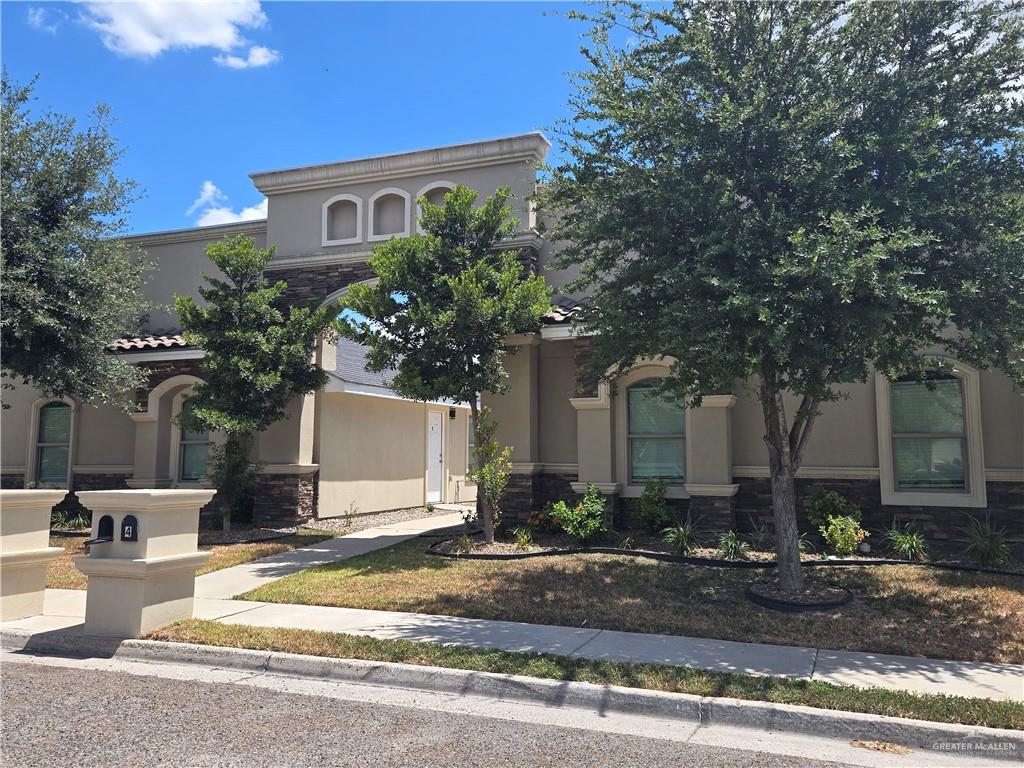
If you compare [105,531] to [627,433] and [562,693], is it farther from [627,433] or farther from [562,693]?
[627,433]

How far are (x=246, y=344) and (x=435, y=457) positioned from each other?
27.9 feet

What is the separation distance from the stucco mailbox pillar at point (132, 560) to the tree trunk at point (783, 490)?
6236mm

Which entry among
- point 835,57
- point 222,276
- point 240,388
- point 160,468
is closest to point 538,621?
point 835,57

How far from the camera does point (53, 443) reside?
56.2 ft

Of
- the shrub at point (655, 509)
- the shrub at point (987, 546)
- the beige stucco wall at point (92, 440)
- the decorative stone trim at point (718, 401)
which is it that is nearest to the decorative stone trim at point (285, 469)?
the beige stucco wall at point (92, 440)

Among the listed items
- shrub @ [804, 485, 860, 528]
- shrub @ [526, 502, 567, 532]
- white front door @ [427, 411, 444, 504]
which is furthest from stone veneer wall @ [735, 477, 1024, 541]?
white front door @ [427, 411, 444, 504]

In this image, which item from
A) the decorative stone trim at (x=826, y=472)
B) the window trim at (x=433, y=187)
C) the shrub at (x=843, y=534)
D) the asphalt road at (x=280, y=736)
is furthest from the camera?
the window trim at (x=433, y=187)

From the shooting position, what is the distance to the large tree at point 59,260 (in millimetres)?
12352

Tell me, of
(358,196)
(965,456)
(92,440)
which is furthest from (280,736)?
(92,440)

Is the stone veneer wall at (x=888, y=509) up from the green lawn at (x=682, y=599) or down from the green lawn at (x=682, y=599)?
up

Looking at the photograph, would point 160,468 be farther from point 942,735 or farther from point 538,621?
point 942,735

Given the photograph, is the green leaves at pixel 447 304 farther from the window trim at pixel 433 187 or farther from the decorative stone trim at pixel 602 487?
the window trim at pixel 433 187

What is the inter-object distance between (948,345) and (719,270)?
2.93m

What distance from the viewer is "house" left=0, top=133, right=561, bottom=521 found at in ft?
49.1
